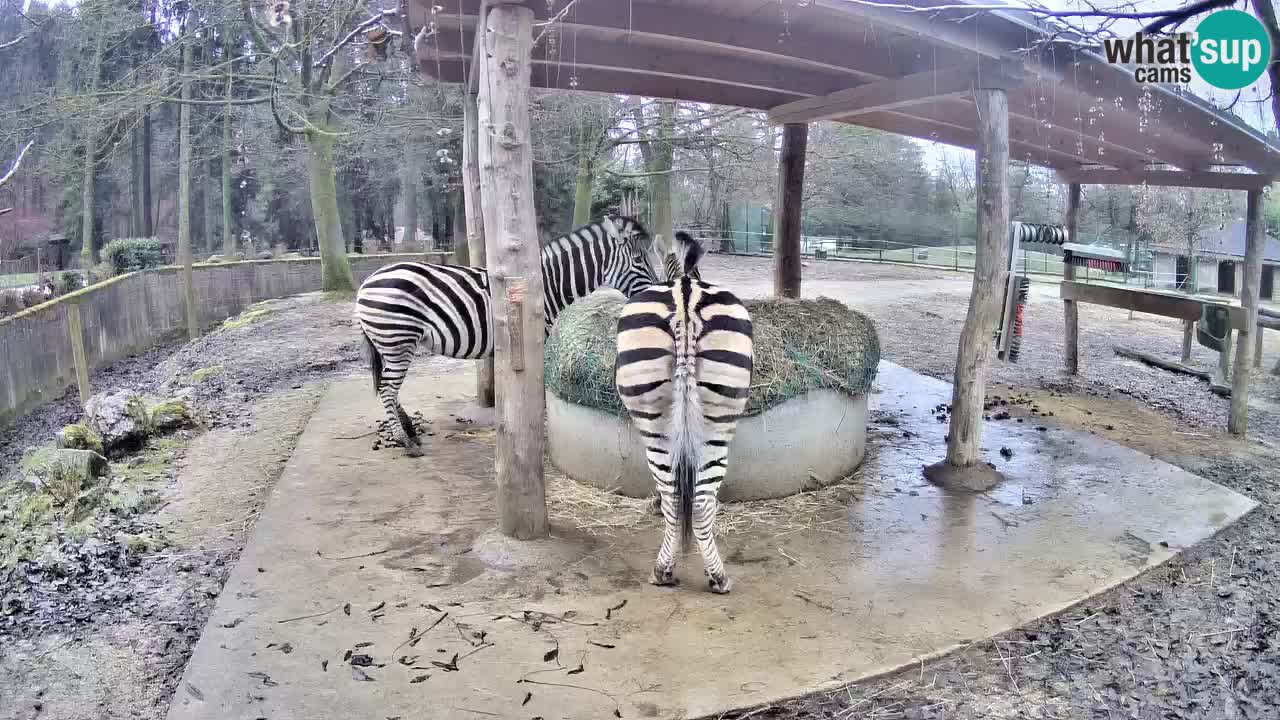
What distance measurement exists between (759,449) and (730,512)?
48 cm

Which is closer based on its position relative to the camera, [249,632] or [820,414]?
[249,632]

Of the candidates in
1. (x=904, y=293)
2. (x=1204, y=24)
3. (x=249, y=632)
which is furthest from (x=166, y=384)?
(x=904, y=293)

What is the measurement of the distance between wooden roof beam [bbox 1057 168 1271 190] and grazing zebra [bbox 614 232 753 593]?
683 centimetres

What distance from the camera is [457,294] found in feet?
21.1

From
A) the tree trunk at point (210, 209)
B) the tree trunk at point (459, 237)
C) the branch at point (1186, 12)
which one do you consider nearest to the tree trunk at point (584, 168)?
the tree trunk at point (459, 237)

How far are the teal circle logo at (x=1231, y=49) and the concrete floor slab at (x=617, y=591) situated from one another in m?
2.54

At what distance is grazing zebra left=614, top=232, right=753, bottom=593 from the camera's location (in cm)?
386

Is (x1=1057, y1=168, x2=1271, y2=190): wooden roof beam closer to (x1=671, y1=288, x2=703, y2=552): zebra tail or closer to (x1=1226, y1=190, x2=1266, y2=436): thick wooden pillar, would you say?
Result: (x1=1226, y1=190, x2=1266, y2=436): thick wooden pillar

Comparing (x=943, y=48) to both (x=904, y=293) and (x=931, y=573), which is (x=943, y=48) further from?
(x=904, y=293)

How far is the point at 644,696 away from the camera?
120 inches

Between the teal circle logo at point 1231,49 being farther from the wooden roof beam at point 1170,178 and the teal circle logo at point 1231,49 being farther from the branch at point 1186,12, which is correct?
the wooden roof beam at point 1170,178

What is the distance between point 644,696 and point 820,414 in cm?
282

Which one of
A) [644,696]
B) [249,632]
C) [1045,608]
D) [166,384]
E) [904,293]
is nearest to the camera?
[644,696]

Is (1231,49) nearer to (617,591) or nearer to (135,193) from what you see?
(617,591)
